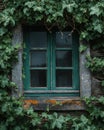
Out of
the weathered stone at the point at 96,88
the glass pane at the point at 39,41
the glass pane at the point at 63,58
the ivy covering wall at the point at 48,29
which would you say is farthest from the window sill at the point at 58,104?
the glass pane at the point at 39,41

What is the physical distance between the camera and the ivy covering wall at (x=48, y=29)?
6406 millimetres

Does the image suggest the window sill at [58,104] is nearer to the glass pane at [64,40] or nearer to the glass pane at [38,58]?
the glass pane at [38,58]

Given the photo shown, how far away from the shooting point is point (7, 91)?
21.7 ft

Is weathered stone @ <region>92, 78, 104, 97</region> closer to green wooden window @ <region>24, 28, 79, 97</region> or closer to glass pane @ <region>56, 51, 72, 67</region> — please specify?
green wooden window @ <region>24, 28, 79, 97</region>

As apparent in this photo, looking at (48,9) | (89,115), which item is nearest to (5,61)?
(48,9)

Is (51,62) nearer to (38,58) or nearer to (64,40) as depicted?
(38,58)

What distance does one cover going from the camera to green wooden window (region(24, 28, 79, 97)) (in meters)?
6.73

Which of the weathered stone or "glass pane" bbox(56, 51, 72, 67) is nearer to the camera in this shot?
the weathered stone

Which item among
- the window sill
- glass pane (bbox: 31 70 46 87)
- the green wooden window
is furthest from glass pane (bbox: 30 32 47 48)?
the window sill

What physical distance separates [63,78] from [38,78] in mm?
413

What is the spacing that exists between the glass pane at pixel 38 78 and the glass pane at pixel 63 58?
30cm

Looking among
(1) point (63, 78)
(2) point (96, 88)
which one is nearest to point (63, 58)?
(1) point (63, 78)

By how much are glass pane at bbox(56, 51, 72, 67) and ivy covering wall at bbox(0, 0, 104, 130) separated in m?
0.36

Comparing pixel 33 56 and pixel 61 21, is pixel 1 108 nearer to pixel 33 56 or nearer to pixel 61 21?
pixel 33 56
